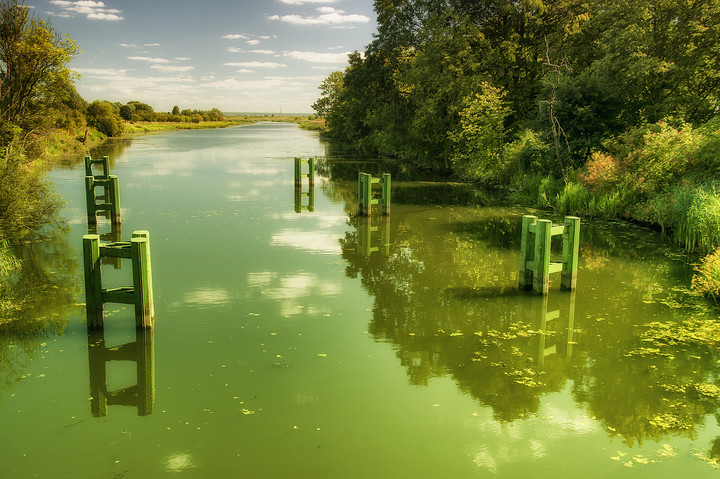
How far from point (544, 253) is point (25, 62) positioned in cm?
1533

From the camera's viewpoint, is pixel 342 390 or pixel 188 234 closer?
pixel 342 390

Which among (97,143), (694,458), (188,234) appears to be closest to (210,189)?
(188,234)

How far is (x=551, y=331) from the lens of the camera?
8.05 meters

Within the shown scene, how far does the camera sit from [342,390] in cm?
626

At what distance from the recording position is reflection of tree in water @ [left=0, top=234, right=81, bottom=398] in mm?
6910

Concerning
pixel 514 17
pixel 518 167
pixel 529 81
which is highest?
pixel 514 17

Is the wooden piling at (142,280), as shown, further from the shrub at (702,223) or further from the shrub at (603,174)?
the shrub at (603,174)

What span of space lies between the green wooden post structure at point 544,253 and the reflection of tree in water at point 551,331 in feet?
0.98

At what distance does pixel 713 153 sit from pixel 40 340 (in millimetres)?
15811

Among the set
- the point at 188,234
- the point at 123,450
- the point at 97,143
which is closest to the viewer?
the point at 123,450

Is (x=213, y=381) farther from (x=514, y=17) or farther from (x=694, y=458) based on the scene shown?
(x=514, y=17)

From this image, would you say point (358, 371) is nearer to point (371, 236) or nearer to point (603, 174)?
point (371, 236)

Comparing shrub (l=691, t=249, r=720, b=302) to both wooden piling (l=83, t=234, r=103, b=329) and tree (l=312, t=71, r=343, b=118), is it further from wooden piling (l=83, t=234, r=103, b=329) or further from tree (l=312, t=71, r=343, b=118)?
tree (l=312, t=71, r=343, b=118)

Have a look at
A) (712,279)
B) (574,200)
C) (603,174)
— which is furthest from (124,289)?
(603,174)
